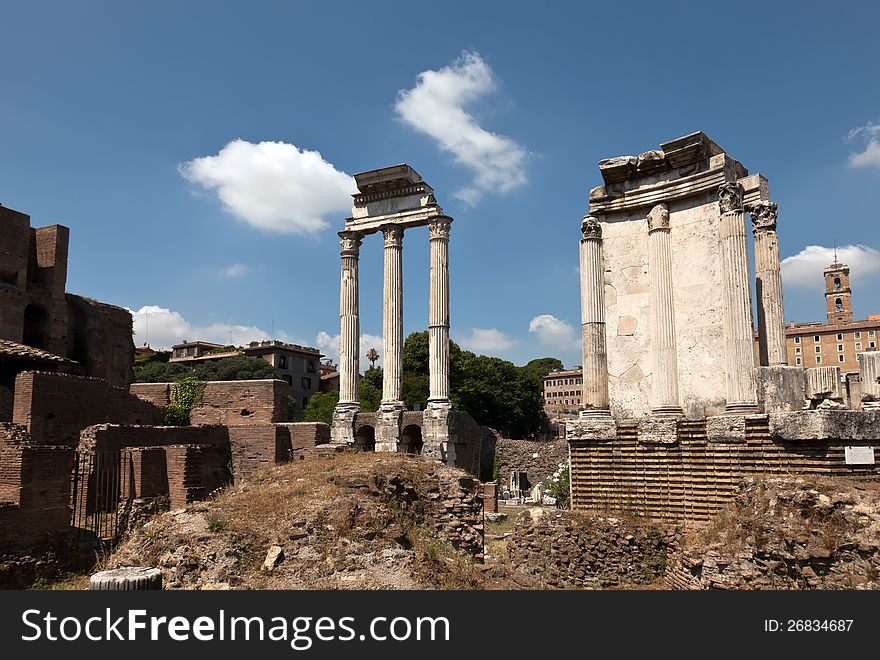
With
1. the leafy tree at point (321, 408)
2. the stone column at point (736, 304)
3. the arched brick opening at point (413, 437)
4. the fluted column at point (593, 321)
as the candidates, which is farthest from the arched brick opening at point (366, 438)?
the stone column at point (736, 304)

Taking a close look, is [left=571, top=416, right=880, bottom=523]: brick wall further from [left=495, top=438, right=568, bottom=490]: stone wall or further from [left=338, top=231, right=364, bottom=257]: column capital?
[left=495, top=438, right=568, bottom=490]: stone wall

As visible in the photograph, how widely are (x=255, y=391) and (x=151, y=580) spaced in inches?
661

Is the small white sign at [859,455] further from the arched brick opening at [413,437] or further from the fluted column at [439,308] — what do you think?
the arched brick opening at [413,437]

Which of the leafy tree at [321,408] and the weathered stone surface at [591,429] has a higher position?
the leafy tree at [321,408]

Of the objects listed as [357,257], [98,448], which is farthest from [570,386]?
[98,448]

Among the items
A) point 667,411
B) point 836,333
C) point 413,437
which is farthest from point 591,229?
point 836,333

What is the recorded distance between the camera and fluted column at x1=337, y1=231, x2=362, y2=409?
26.0 metres

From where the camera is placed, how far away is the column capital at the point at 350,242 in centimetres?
2666

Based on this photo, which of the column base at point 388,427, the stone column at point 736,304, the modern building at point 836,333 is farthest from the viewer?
the modern building at point 836,333

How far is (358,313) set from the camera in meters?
26.4

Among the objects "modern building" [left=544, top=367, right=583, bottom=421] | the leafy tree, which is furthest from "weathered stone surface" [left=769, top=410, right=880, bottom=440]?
"modern building" [left=544, top=367, right=583, bottom=421]

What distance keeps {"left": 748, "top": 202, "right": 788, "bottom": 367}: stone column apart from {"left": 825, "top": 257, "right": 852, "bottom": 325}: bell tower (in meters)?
69.0

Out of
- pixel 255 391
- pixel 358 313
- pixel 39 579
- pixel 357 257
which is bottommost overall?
pixel 39 579
